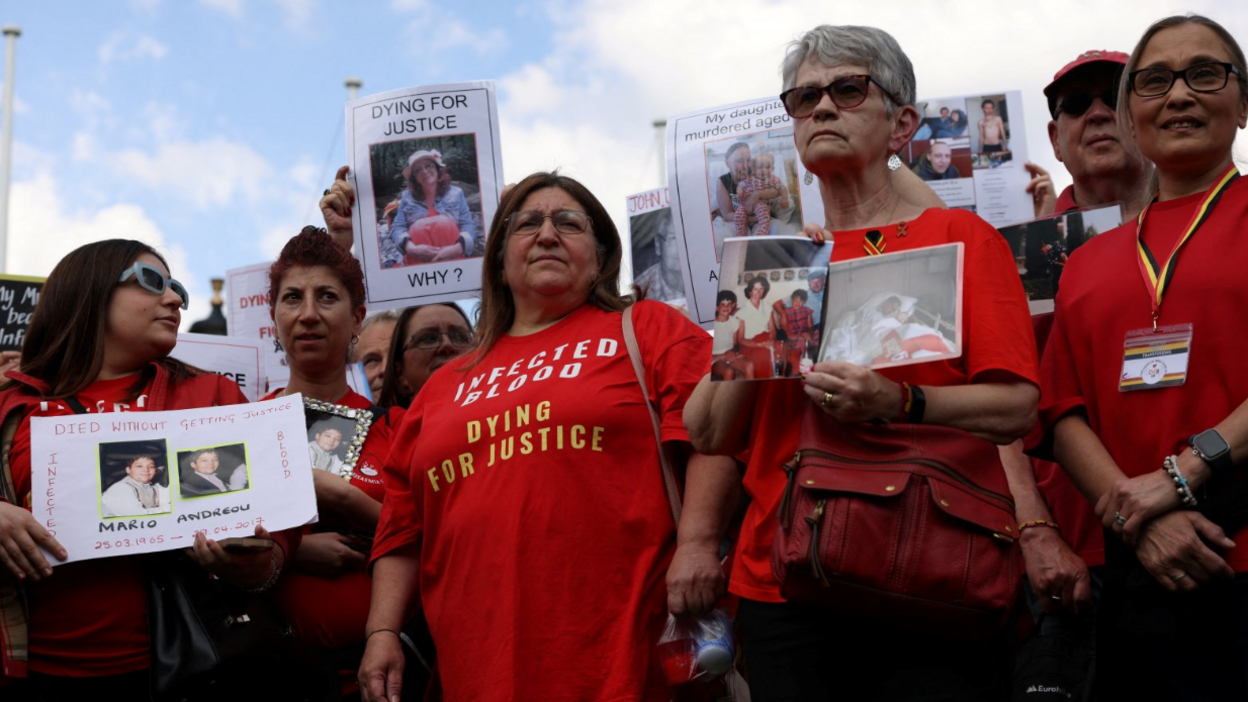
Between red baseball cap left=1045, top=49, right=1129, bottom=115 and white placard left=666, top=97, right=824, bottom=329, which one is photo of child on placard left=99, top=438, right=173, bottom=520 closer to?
white placard left=666, top=97, right=824, bottom=329

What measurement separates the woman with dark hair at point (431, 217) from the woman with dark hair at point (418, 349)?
0.39 meters

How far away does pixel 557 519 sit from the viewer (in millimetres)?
3422

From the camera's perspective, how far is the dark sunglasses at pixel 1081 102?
14.1 ft

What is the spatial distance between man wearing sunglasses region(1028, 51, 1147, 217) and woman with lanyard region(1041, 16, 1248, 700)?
702mm

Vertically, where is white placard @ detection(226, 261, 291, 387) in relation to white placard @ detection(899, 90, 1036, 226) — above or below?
below

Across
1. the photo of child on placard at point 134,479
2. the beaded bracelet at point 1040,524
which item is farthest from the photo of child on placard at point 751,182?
the photo of child on placard at point 134,479

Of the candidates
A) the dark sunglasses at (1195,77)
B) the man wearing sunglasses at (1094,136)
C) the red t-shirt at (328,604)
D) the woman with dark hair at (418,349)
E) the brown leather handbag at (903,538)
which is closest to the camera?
the brown leather handbag at (903,538)

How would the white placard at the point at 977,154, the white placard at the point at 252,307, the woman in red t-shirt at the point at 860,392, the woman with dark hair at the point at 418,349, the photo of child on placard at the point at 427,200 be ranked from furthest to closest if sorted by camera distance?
the white placard at the point at 252,307, the woman with dark hair at the point at 418,349, the photo of child on placard at the point at 427,200, the white placard at the point at 977,154, the woman in red t-shirt at the point at 860,392

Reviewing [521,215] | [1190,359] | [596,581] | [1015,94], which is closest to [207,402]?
[521,215]

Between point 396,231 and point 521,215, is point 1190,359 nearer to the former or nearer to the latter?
point 521,215

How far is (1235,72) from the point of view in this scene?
332 cm

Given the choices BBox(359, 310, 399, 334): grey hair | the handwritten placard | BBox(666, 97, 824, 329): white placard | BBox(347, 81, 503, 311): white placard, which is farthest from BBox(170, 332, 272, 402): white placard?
BBox(666, 97, 824, 329): white placard

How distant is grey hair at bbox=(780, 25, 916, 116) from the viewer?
3236 millimetres

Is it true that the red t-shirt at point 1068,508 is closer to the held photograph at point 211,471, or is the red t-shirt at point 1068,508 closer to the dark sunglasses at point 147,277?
the held photograph at point 211,471
